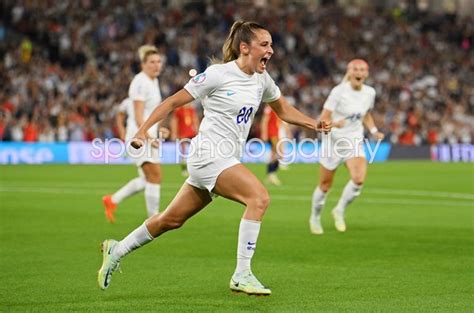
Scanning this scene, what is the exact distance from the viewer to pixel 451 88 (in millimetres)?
47625

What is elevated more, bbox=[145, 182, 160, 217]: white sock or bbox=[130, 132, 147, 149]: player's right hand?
bbox=[130, 132, 147, 149]: player's right hand

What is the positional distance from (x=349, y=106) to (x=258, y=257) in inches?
158

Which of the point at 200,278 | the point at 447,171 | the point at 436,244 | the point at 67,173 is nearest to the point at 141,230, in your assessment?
the point at 200,278

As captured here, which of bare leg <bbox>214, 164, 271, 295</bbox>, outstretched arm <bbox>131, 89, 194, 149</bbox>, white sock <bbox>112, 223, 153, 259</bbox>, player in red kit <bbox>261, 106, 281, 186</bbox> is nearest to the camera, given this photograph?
outstretched arm <bbox>131, 89, 194, 149</bbox>

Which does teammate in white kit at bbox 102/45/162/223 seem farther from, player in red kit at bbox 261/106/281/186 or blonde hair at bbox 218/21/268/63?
player in red kit at bbox 261/106/281/186

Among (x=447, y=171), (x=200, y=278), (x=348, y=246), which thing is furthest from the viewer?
(x=447, y=171)

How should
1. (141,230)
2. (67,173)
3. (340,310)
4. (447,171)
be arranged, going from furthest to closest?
(447,171), (67,173), (141,230), (340,310)

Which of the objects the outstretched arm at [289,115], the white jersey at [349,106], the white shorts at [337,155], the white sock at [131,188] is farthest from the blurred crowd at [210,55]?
the outstretched arm at [289,115]

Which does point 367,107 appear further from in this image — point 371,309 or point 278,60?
point 278,60

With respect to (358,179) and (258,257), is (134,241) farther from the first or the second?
(358,179)

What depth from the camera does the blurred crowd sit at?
123ft

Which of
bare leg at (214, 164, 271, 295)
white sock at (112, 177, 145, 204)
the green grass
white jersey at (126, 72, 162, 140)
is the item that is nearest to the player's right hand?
bare leg at (214, 164, 271, 295)

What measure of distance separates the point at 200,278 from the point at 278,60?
3512 cm

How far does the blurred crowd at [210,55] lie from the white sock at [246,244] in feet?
92.0
